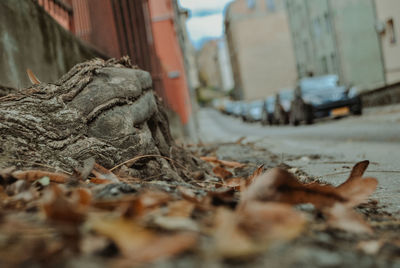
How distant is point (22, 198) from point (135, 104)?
1310 mm

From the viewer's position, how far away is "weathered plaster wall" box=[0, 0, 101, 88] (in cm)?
325

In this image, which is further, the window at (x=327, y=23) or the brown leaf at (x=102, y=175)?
the window at (x=327, y=23)

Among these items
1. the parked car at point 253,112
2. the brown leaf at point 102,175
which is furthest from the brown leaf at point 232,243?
the parked car at point 253,112

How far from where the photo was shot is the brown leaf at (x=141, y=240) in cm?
75

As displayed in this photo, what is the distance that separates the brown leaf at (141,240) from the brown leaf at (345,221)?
0.43 metres

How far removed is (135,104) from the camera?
252cm

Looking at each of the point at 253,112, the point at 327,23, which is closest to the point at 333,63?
the point at 327,23

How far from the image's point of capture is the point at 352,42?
83.8 ft

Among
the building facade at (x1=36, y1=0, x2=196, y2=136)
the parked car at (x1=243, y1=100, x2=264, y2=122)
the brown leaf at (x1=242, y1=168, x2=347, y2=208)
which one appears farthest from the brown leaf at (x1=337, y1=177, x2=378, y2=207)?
the parked car at (x1=243, y1=100, x2=264, y2=122)

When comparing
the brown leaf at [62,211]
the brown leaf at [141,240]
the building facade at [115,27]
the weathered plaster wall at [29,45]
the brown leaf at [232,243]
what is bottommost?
the brown leaf at [232,243]

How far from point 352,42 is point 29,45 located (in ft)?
81.5

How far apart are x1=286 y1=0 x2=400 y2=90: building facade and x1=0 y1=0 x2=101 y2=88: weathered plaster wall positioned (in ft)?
61.6

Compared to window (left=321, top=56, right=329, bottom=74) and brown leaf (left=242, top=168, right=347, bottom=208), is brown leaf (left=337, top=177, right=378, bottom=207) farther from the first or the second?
window (left=321, top=56, right=329, bottom=74)

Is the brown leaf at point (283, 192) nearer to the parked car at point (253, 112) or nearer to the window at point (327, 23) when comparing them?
the parked car at point (253, 112)
